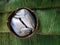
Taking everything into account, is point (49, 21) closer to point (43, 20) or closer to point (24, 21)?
point (43, 20)

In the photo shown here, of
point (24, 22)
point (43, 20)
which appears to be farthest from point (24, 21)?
point (43, 20)

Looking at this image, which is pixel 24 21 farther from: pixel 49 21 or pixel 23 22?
pixel 49 21

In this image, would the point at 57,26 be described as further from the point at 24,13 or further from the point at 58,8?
the point at 24,13

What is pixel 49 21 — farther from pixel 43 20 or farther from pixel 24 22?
pixel 24 22

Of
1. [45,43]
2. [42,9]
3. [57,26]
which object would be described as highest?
[42,9]

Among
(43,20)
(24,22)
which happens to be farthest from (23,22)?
(43,20)

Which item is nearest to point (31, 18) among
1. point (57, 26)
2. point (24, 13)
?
point (24, 13)

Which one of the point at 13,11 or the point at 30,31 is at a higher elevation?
the point at 13,11

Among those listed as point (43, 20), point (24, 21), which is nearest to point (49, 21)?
point (43, 20)
